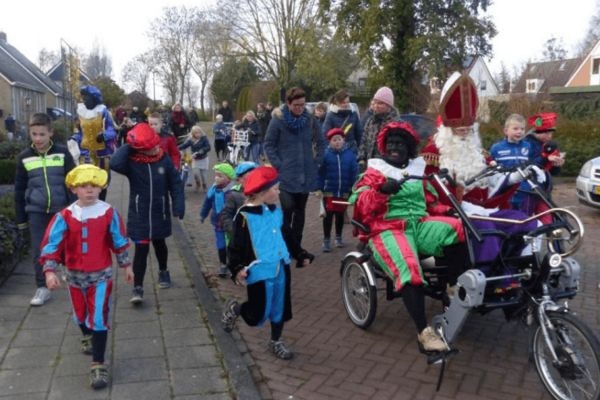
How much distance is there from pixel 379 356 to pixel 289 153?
278 centimetres

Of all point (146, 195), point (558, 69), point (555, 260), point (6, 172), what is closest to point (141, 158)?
point (146, 195)

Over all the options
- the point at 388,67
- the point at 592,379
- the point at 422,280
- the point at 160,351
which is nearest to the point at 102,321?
the point at 160,351

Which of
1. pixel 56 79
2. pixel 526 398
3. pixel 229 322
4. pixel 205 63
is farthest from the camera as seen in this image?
pixel 56 79

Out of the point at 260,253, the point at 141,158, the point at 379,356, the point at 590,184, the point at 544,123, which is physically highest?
the point at 544,123

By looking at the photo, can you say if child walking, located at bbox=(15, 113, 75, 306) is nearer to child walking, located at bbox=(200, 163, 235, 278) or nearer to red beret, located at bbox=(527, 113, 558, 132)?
child walking, located at bbox=(200, 163, 235, 278)

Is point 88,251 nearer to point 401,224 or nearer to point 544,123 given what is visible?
point 401,224

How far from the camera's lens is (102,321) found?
3.88 m

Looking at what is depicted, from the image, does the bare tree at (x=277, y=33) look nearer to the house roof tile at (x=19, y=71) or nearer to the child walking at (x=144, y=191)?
the house roof tile at (x=19, y=71)

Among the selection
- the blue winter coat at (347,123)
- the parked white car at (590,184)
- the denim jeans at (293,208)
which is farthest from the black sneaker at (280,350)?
the parked white car at (590,184)

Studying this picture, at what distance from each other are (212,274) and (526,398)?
369 centimetres

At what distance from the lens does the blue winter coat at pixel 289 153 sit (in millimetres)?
6398

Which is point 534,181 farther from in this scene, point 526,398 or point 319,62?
point 319,62

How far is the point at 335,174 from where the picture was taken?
7434mm

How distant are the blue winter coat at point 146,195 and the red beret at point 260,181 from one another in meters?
1.54
